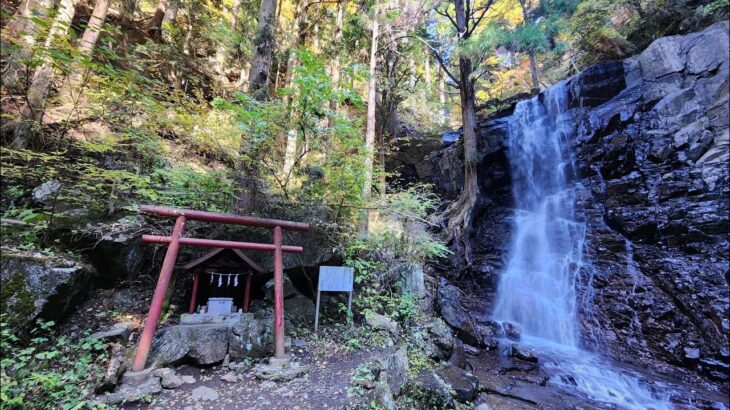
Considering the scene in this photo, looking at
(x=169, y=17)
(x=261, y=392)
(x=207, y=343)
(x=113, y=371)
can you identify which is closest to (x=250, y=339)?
(x=207, y=343)

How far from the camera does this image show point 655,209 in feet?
28.0

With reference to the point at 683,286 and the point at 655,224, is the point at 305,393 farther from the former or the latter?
the point at 655,224

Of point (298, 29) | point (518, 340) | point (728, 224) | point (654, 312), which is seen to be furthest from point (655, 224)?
point (298, 29)

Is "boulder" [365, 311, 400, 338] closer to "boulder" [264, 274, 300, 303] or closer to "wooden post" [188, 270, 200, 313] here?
"boulder" [264, 274, 300, 303]

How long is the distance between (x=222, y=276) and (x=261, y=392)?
2.14m

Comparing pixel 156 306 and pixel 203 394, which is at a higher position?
pixel 156 306

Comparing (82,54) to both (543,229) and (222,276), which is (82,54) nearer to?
(222,276)

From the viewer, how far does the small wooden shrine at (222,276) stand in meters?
4.86

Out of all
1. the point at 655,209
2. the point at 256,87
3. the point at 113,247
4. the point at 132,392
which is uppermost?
the point at 256,87

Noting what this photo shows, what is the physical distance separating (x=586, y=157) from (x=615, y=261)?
4094 mm

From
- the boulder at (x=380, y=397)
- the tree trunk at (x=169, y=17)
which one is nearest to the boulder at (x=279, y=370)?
the boulder at (x=380, y=397)

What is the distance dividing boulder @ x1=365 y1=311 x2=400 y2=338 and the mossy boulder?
4.60 meters

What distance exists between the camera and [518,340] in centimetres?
825

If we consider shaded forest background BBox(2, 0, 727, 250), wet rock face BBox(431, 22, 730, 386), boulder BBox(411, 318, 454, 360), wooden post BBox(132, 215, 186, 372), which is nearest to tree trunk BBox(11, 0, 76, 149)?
shaded forest background BBox(2, 0, 727, 250)
